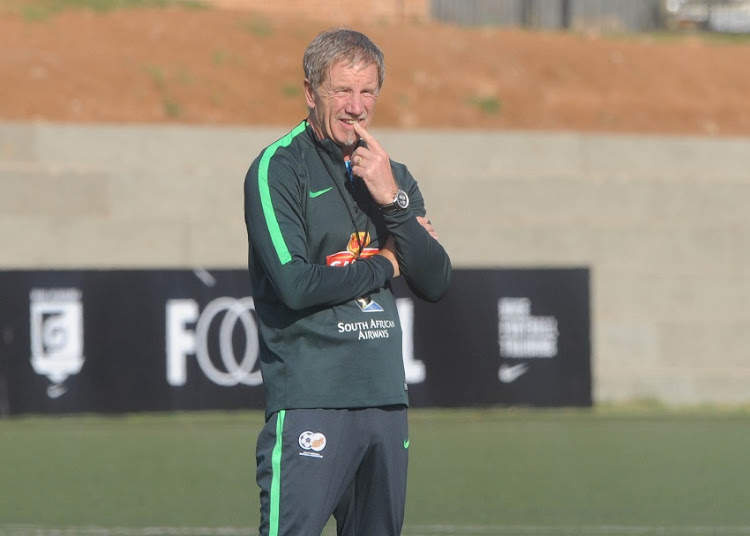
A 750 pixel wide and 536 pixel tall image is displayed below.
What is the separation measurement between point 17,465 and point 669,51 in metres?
17.6

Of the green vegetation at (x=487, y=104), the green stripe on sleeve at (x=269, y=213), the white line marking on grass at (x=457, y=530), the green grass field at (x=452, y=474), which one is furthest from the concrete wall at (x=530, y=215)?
the green stripe on sleeve at (x=269, y=213)

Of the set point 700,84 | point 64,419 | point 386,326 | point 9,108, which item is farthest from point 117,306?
point 700,84

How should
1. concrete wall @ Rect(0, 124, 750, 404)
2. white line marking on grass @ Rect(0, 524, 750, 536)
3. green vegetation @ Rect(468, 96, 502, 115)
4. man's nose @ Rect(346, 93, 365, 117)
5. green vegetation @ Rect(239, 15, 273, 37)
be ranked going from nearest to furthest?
man's nose @ Rect(346, 93, 365, 117)
white line marking on grass @ Rect(0, 524, 750, 536)
concrete wall @ Rect(0, 124, 750, 404)
green vegetation @ Rect(468, 96, 502, 115)
green vegetation @ Rect(239, 15, 273, 37)

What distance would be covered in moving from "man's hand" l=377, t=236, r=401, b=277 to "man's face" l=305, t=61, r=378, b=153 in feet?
0.99

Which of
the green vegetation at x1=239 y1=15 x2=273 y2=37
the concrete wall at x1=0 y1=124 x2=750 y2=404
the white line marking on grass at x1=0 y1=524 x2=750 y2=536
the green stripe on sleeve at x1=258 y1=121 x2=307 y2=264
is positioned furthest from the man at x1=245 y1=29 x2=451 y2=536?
the green vegetation at x1=239 y1=15 x2=273 y2=37

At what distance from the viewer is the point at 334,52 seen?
379cm

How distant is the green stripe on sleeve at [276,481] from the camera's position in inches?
148

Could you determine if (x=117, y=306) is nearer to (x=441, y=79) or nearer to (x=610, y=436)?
(x=610, y=436)

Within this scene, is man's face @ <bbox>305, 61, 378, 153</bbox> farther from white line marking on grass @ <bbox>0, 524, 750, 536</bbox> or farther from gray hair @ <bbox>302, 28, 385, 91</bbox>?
white line marking on grass @ <bbox>0, 524, 750, 536</bbox>

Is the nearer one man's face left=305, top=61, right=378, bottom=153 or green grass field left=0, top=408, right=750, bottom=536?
man's face left=305, top=61, right=378, bottom=153

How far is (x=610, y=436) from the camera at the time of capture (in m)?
11.8

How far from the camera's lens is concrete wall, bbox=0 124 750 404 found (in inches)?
607

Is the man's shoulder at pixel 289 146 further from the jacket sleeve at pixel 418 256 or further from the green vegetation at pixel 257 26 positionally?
the green vegetation at pixel 257 26

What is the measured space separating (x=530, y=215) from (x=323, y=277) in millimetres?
14092
